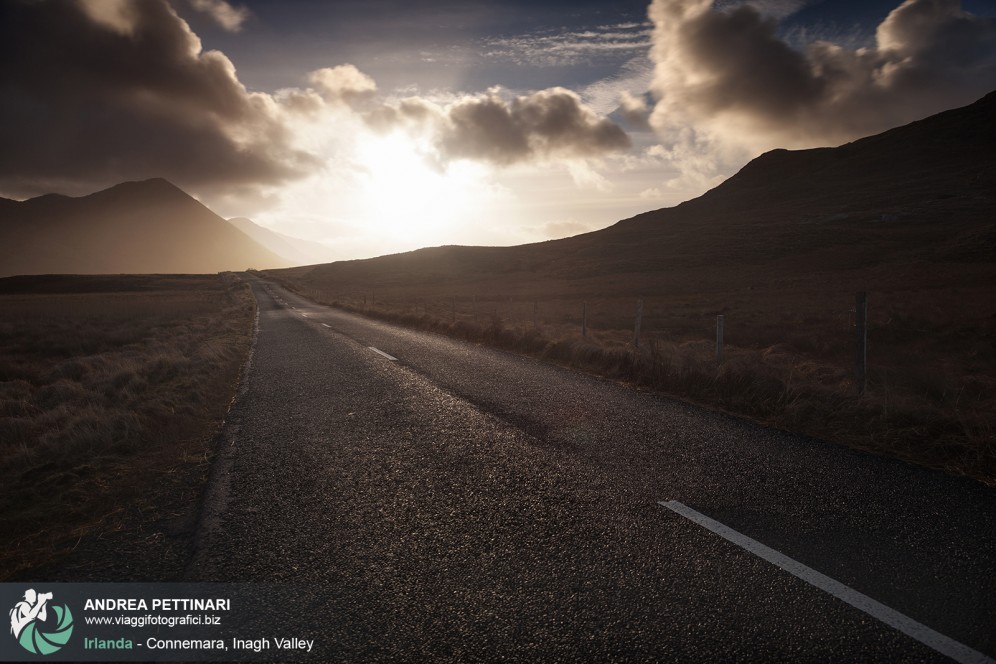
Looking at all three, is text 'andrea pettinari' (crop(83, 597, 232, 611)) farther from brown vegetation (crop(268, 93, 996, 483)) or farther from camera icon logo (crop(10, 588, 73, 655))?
brown vegetation (crop(268, 93, 996, 483))

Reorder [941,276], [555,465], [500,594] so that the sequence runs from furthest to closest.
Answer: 1. [941,276]
2. [555,465]
3. [500,594]

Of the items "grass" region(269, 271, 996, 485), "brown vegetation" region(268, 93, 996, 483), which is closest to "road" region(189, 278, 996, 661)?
"grass" region(269, 271, 996, 485)

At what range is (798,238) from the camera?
70.5 meters

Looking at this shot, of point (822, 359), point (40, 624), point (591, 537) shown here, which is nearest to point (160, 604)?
point (40, 624)

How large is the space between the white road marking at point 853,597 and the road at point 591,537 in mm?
43

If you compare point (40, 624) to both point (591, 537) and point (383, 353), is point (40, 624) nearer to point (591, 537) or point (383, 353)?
point (591, 537)

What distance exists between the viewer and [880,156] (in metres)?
130

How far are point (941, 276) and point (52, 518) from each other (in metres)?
52.1

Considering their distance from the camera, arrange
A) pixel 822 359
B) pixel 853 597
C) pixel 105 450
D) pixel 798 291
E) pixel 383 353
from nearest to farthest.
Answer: pixel 853 597, pixel 105 450, pixel 383 353, pixel 822 359, pixel 798 291

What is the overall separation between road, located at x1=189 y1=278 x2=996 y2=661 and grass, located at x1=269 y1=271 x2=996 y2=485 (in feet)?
3.13

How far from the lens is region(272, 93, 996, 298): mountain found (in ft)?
165

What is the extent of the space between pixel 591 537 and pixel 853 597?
4.99 ft

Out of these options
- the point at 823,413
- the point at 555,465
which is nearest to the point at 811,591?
the point at 555,465

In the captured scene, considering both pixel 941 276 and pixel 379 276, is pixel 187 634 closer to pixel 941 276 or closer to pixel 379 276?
pixel 941 276
